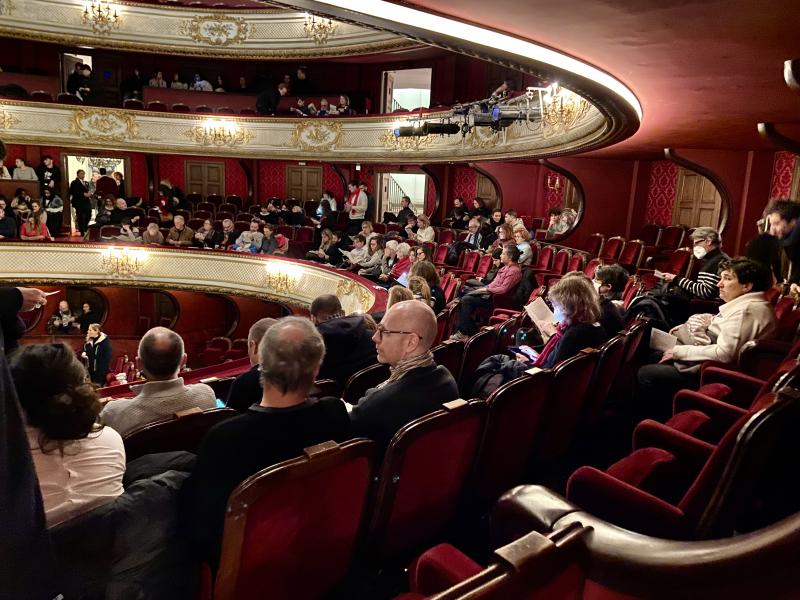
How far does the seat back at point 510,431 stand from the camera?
1814mm

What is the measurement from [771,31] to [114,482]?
7.90ft

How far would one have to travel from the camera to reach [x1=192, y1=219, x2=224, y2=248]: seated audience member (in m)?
11.2

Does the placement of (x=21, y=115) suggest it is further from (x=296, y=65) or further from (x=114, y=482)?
(x=114, y=482)

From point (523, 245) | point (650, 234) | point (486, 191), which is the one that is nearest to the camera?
point (523, 245)

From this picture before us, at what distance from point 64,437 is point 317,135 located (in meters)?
11.0

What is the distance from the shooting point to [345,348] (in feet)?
9.48

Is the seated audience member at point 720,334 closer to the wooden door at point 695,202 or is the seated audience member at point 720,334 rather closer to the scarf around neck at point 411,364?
the scarf around neck at point 411,364

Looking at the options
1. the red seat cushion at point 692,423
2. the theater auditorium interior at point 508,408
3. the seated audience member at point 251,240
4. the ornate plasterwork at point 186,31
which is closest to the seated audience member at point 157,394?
the theater auditorium interior at point 508,408

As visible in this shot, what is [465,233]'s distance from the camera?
9.09 metres

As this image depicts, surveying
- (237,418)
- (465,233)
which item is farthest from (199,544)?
(465,233)

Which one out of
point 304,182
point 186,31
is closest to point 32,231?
point 186,31

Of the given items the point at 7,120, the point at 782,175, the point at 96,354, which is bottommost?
the point at 96,354

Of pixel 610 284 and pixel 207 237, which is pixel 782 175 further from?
pixel 207 237

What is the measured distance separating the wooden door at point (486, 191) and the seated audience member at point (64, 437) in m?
10.4
